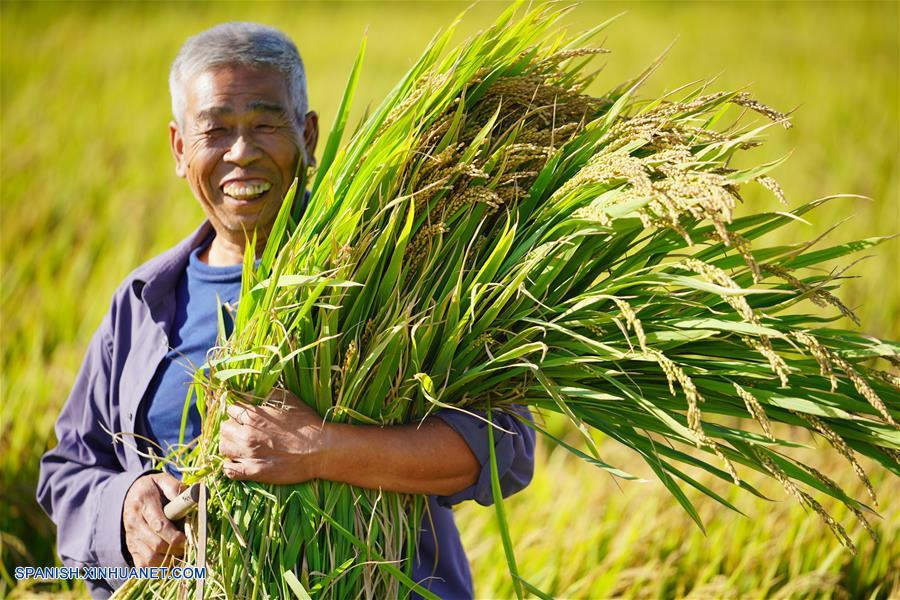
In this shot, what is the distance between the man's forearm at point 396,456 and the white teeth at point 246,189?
517mm

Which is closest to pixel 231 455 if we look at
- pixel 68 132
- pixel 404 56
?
pixel 68 132

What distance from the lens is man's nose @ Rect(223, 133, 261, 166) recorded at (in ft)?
5.70

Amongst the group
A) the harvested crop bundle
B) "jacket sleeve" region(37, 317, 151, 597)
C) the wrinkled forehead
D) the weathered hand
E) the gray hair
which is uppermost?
the gray hair

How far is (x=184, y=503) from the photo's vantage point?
158cm

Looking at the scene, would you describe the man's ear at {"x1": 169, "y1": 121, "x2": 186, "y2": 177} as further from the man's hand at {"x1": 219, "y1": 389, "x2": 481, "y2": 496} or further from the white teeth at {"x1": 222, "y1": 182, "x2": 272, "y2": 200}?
the man's hand at {"x1": 219, "y1": 389, "x2": 481, "y2": 496}

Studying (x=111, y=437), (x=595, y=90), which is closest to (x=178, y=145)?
(x=111, y=437)

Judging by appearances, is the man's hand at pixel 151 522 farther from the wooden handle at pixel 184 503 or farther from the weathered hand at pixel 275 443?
the weathered hand at pixel 275 443

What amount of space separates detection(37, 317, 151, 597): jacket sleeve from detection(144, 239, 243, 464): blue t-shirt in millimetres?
96

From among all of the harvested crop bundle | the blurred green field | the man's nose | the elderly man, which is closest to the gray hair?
the elderly man

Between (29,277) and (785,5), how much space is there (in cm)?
810

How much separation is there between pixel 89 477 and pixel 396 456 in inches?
29.3

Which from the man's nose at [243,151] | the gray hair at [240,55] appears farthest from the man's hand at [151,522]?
the gray hair at [240,55]

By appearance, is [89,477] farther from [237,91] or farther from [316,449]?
[237,91]

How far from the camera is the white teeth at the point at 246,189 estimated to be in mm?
1761
